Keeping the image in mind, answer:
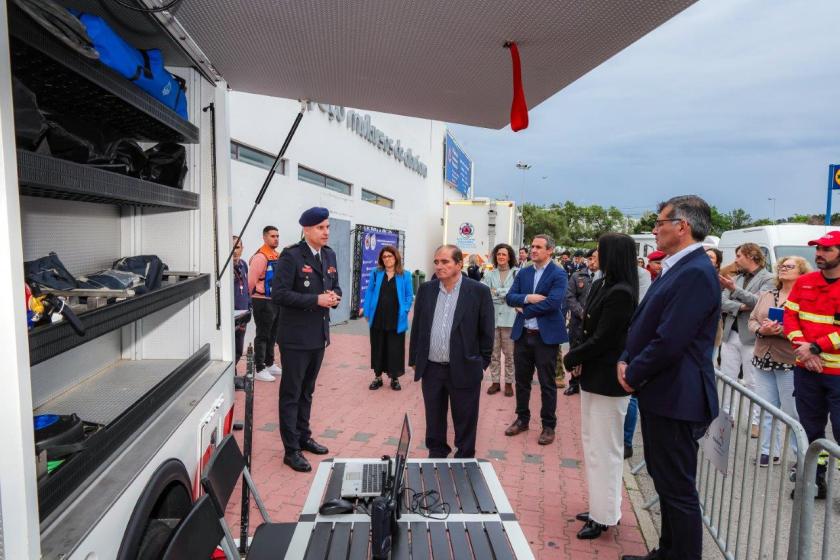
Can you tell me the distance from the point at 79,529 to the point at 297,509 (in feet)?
7.70

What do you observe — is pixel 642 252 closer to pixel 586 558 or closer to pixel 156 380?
pixel 586 558

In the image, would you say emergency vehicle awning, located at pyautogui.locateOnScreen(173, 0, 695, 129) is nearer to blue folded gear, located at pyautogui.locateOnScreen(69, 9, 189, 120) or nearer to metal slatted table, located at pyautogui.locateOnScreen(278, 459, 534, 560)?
blue folded gear, located at pyautogui.locateOnScreen(69, 9, 189, 120)

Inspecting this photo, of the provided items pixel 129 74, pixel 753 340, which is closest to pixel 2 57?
pixel 129 74

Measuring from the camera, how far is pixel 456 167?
3006 cm

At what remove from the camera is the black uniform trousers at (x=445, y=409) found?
12.5ft

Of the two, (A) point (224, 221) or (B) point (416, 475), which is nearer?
(B) point (416, 475)

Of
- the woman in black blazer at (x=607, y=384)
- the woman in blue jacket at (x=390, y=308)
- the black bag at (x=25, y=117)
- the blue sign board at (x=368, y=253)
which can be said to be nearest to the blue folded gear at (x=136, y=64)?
the black bag at (x=25, y=117)

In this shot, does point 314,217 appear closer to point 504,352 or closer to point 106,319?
point 106,319

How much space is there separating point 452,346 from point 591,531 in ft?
4.92

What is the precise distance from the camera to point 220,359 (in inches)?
132

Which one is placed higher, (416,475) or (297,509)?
(416,475)

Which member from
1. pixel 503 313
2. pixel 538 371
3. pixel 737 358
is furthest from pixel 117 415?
pixel 737 358

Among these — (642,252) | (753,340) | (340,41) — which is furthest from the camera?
(642,252)

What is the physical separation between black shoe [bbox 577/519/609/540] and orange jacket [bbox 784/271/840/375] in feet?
6.57
